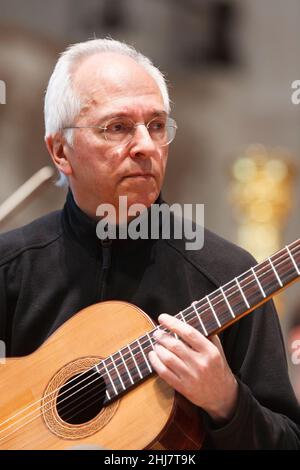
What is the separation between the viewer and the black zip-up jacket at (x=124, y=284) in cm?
213

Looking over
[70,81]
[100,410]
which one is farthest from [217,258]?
[70,81]

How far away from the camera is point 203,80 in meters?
6.77

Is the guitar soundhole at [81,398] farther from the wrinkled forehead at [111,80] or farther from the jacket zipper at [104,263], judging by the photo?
the wrinkled forehead at [111,80]

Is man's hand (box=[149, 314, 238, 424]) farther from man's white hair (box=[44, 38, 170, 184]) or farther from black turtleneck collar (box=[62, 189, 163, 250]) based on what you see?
man's white hair (box=[44, 38, 170, 184])

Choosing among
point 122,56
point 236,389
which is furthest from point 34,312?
Answer: point 122,56

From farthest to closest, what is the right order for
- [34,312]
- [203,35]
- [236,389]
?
[203,35]
[34,312]
[236,389]

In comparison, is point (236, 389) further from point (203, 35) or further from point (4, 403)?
point (203, 35)

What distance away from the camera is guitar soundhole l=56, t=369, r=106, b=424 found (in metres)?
2.06

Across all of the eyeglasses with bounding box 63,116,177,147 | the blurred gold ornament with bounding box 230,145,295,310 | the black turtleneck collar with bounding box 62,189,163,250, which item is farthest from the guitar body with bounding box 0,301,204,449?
the blurred gold ornament with bounding box 230,145,295,310

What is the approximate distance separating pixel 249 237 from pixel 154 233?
3682 millimetres

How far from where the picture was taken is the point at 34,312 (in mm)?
2256

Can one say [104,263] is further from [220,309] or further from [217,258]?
[220,309]

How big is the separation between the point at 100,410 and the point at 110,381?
0.09 m

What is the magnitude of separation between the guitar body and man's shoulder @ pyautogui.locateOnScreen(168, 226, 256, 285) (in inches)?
11.1
